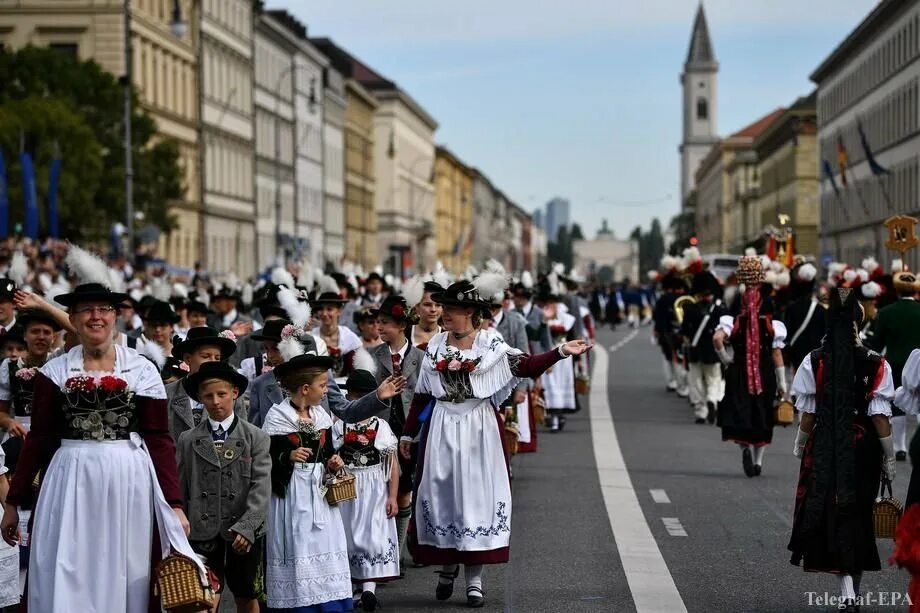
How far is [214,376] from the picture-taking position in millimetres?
8570

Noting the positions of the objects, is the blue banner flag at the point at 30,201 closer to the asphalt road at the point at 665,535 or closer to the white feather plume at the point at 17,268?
the asphalt road at the point at 665,535

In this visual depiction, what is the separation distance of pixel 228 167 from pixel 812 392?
2975 inches

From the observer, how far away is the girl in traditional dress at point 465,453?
10.3 metres

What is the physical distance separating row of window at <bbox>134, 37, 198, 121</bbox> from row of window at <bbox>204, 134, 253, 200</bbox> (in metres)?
3.12

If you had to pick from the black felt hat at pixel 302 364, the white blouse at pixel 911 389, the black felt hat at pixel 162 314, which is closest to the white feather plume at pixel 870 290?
the black felt hat at pixel 162 314

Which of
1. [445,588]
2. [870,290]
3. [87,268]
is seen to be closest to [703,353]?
[870,290]

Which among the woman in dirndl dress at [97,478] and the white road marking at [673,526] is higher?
the woman in dirndl dress at [97,478]

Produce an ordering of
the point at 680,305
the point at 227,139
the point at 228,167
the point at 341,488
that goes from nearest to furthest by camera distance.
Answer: the point at 341,488 < the point at 680,305 < the point at 227,139 < the point at 228,167

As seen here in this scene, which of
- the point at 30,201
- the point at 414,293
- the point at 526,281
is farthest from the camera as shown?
the point at 30,201

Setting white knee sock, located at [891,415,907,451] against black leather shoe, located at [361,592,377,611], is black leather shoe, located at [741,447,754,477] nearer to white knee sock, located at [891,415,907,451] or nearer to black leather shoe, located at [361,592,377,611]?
white knee sock, located at [891,415,907,451]

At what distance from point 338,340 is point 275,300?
95cm

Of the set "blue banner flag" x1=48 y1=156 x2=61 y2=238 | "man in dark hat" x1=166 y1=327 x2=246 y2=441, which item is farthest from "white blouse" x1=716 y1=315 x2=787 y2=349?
"blue banner flag" x1=48 y1=156 x2=61 y2=238

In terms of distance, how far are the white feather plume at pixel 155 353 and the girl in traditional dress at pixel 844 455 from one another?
403 cm

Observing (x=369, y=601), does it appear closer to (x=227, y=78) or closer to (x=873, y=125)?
(x=227, y=78)
